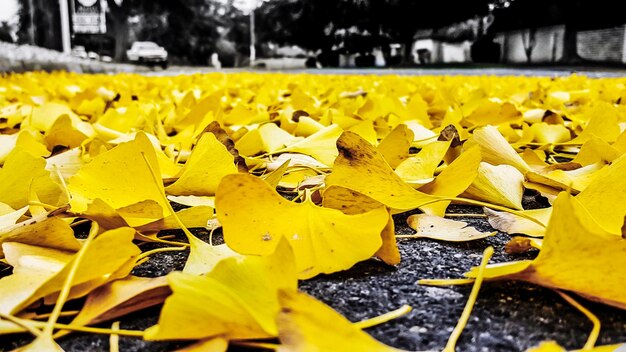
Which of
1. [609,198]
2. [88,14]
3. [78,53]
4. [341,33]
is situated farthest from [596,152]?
[78,53]

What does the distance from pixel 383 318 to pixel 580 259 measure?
161 mm

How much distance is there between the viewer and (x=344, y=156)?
0.69 meters

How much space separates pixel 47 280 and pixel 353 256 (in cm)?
26

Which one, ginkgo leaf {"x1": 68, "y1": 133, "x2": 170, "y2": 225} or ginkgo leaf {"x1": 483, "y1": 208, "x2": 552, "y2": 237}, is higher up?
ginkgo leaf {"x1": 68, "y1": 133, "x2": 170, "y2": 225}

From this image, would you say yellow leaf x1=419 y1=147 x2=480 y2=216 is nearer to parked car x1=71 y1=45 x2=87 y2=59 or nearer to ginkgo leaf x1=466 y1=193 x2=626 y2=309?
ginkgo leaf x1=466 y1=193 x2=626 y2=309

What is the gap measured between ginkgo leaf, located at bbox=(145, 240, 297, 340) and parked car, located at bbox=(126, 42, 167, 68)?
21.0 m

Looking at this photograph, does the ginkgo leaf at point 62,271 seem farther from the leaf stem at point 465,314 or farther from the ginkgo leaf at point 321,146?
the ginkgo leaf at point 321,146

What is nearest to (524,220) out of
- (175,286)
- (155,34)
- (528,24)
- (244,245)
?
(244,245)

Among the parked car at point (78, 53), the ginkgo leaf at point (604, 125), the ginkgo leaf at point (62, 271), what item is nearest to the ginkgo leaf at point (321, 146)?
the ginkgo leaf at point (604, 125)

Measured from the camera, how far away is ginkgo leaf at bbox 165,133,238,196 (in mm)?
759

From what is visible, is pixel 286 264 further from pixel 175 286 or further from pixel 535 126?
pixel 535 126

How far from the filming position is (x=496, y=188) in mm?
781

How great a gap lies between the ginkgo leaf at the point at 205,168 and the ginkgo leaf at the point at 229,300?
333 millimetres

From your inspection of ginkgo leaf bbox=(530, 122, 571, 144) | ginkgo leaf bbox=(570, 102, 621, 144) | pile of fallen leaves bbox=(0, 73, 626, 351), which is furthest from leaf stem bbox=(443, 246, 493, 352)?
ginkgo leaf bbox=(530, 122, 571, 144)
